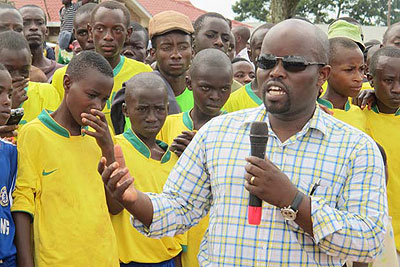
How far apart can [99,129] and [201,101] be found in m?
1.26

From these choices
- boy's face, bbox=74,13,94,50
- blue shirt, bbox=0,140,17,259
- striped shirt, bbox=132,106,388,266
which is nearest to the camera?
striped shirt, bbox=132,106,388,266

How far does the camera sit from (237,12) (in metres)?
62.2

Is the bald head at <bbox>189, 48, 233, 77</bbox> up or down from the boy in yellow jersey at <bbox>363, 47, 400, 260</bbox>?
up

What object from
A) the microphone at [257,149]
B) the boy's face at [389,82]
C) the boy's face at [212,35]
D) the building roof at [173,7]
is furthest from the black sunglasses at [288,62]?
the building roof at [173,7]

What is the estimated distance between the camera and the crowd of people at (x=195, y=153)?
9.70 ft

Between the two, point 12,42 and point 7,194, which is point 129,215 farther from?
point 12,42

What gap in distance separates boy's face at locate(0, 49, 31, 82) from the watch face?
277 cm

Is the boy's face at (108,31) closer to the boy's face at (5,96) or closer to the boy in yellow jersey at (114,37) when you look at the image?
the boy in yellow jersey at (114,37)

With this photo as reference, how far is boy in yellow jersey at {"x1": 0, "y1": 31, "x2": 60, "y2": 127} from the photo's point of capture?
187 inches

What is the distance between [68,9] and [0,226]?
22.4 ft

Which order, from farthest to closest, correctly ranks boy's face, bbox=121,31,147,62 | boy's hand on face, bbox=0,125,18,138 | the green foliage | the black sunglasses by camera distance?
1. the green foliage
2. boy's face, bbox=121,31,147,62
3. boy's hand on face, bbox=0,125,18,138
4. the black sunglasses

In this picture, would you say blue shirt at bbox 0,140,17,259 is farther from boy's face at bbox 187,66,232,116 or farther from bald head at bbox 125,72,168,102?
boy's face at bbox 187,66,232,116

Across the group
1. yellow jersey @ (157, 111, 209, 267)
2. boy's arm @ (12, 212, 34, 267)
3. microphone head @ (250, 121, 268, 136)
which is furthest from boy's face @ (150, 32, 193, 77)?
microphone head @ (250, 121, 268, 136)

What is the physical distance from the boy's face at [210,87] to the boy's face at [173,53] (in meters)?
0.81
